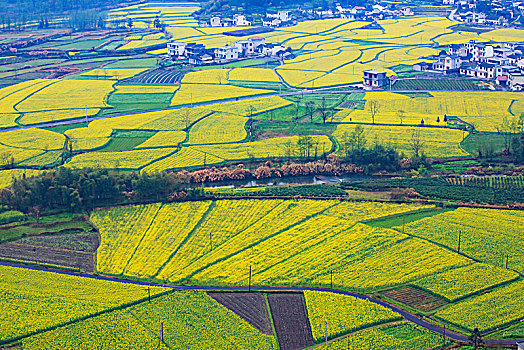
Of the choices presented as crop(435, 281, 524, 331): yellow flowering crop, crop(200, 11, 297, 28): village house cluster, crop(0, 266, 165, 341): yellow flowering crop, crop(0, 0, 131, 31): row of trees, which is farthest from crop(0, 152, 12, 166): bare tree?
crop(200, 11, 297, 28): village house cluster

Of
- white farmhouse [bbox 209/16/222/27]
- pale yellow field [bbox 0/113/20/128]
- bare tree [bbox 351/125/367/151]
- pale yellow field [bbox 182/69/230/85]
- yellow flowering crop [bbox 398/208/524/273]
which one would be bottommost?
yellow flowering crop [bbox 398/208/524/273]

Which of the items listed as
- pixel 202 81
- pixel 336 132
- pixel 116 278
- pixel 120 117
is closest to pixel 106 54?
pixel 202 81

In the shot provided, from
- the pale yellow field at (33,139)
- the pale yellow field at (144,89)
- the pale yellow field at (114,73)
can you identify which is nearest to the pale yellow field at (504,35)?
the pale yellow field at (144,89)

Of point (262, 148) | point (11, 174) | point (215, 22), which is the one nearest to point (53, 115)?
point (11, 174)

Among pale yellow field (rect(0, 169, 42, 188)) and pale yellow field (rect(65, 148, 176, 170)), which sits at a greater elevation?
pale yellow field (rect(65, 148, 176, 170))

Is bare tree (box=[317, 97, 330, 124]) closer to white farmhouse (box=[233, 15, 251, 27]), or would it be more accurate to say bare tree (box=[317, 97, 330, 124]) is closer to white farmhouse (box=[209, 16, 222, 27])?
white farmhouse (box=[233, 15, 251, 27])

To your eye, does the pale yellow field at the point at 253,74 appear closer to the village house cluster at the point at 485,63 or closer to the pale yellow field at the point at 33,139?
the village house cluster at the point at 485,63
